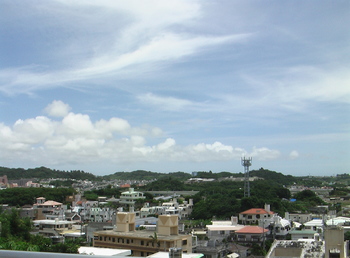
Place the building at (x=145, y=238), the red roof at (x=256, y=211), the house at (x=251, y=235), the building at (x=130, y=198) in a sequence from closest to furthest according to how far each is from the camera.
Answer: the building at (x=145, y=238) < the house at (x=251, y=235) < the red roof at (x=256, y=211) < the building at (x=130, y=198)

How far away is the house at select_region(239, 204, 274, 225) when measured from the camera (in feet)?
35.2

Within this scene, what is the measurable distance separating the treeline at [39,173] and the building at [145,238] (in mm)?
27602

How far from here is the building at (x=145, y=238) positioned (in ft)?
17.8

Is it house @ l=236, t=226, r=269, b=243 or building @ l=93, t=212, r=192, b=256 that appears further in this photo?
house @ l=236, t=226, r=269, b=243

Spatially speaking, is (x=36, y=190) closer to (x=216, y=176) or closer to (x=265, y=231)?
(x=265, y=231)

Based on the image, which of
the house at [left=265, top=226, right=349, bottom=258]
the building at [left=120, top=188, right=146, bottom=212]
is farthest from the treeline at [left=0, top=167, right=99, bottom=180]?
the house at [left=265, top=226, right=349, bottom=258]

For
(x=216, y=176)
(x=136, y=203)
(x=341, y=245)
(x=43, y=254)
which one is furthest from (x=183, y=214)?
(x=216, y=176)

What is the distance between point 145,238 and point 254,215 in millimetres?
6164

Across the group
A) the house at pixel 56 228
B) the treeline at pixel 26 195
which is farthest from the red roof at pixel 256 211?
the treeline at pixel 26 195

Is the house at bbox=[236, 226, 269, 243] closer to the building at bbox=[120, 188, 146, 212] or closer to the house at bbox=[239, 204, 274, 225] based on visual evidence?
the house at bbox=[239, 204, 274, 225]

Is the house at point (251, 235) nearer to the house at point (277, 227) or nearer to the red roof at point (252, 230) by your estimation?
the red roof at point (252, 230)

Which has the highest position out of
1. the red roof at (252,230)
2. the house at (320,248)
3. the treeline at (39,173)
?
the treeline at (39,173)

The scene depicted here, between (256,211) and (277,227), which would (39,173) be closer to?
(256,211)

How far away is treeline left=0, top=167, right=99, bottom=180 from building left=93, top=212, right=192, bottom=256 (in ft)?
90.6
